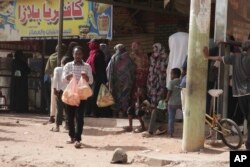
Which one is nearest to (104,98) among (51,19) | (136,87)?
(136,87)

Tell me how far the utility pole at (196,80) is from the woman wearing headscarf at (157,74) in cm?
280

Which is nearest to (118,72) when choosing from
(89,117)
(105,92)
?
(105,92)

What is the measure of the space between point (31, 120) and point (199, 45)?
6246 mm

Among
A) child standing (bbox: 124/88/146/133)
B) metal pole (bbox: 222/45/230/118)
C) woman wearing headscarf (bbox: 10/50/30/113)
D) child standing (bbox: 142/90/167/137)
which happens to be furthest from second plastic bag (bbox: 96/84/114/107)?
woman wearing headscarf (bbox: 10/50/30/113)

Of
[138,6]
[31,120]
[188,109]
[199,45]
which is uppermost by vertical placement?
[138,6]

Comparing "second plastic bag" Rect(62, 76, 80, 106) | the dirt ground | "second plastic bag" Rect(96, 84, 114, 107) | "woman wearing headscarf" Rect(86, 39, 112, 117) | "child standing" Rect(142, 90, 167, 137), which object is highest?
"woman wearing headscarf" Rect(86, 39, 112, 117)

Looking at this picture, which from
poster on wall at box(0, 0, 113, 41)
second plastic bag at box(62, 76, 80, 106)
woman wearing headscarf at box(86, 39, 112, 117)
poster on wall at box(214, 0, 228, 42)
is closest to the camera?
poster on wall at box(214, 0, 228, 42)

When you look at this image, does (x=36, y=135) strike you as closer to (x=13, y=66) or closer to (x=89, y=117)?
(x=89, y=117)

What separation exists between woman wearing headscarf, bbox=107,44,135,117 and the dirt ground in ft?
1.70

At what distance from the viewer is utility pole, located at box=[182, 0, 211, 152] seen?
8.36m

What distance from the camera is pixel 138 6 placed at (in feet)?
43.2

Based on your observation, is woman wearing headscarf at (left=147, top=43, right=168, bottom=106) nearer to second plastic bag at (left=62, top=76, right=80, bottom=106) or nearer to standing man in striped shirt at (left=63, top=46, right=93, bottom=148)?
standing man in striped shirt at (left=63, top=46, right=93, bottom=148)

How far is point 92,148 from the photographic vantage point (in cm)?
920

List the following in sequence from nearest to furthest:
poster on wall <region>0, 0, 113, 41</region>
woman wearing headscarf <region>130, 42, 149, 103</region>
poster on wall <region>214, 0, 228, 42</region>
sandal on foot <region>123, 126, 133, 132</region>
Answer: poster on wall <region>214, 0, 228, 42</region> < sandal on foot <region>123, 126, 133, 132</region> < woman wearing headscarf <region>130, 42, 149, 103</region> < poster on wall <region>0, 0, 113, 41</region>
